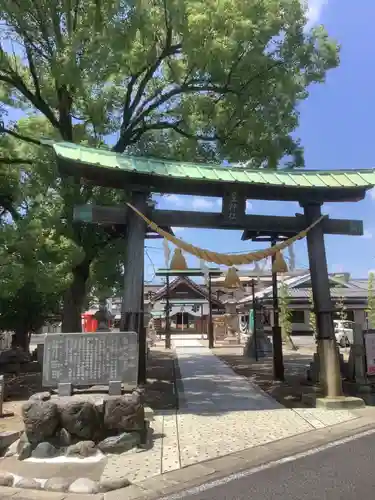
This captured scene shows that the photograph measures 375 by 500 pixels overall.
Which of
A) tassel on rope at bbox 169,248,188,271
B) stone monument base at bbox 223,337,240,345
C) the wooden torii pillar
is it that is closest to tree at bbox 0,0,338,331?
tassel on rope at bbox 169,248,188,271

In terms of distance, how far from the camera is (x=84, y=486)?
5273mm

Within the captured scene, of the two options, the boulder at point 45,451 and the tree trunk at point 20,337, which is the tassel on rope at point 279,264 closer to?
the boulder at point 45,451

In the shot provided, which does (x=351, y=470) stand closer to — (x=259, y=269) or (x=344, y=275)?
(x=259, y=269)

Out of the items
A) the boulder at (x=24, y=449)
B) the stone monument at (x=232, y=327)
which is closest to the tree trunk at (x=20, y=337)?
the boulder at (x=24, y=449)

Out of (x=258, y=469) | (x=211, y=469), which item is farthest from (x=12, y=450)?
(x=258, y=469)

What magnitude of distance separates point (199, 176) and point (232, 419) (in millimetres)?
4930

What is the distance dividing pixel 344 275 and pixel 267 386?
30741 millimetres

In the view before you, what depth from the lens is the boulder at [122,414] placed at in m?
6.83

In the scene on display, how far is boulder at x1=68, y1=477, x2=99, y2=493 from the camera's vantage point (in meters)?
5.22

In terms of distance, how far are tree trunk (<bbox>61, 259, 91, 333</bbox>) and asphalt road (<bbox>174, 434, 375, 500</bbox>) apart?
8967mm

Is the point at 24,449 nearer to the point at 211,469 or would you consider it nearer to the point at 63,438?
the point at 63,438

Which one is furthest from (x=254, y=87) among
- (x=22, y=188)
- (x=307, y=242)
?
(x=22, y=188)

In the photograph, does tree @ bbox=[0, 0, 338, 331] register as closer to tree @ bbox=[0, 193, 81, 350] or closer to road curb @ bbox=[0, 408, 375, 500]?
tree @ bbox=[0, 193, 81, 350]

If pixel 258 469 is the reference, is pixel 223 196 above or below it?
above
